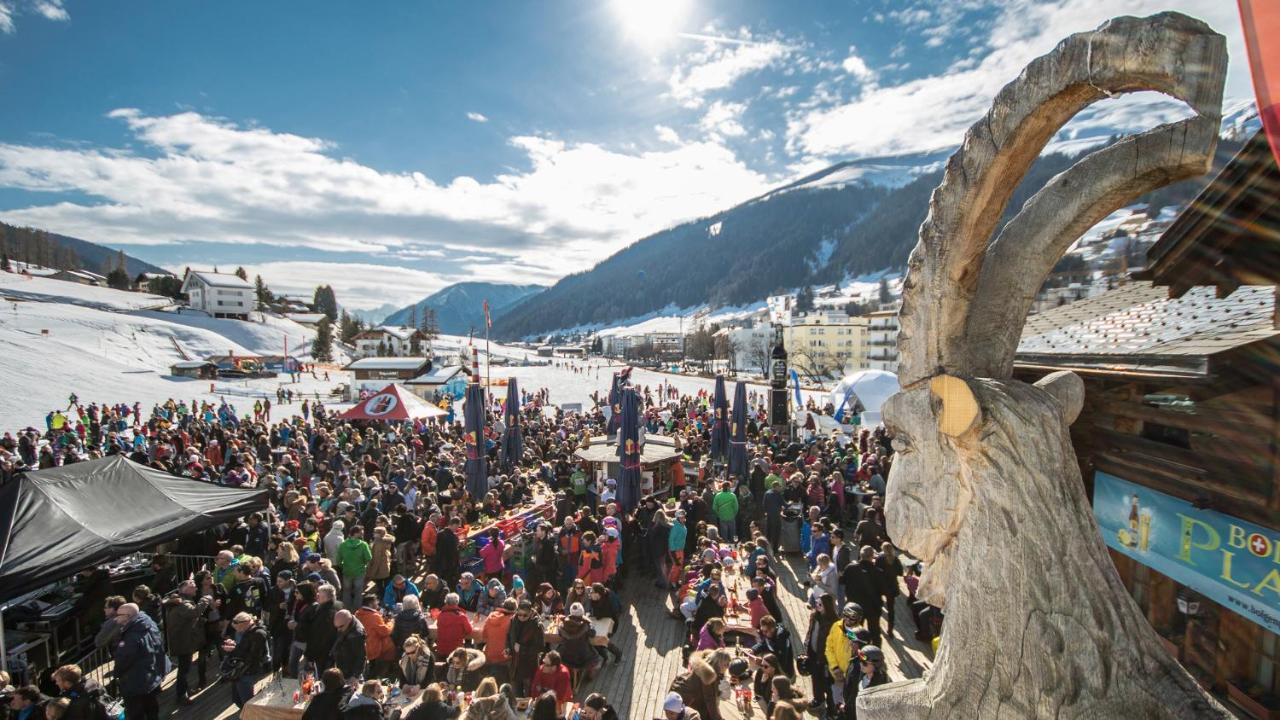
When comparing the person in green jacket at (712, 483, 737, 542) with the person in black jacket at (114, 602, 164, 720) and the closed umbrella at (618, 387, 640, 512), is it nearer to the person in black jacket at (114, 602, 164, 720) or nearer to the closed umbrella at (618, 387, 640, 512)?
the closed umbrella at (618, 387, 640, 512)

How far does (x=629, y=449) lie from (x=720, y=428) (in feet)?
15.6

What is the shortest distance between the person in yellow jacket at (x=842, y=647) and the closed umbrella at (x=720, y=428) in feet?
30.3

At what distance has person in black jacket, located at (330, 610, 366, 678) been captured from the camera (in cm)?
599

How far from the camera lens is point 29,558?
20.7 feet

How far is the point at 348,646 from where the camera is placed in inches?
237

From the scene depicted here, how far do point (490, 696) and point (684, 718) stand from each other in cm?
158

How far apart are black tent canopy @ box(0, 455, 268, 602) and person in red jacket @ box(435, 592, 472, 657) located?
3.88m

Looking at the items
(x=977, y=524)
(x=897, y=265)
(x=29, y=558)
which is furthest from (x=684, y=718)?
(x=897, y=265)

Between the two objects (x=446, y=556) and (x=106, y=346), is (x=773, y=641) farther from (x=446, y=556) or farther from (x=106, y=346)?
(x=106, y=346)

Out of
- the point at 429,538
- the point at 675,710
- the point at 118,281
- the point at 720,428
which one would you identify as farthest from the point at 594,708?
the point at 118,281

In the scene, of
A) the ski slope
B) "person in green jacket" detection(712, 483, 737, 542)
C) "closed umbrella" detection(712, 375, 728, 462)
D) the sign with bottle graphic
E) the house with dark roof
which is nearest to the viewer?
the sign with bottle graphic

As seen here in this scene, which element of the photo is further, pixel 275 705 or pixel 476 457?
pixel 476 457

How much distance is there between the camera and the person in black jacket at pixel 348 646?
19.7ft

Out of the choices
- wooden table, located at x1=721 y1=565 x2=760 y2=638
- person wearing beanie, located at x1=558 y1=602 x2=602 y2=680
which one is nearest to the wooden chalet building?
wooden table, located at x1=721 y1=565 x2=760 y2=638
